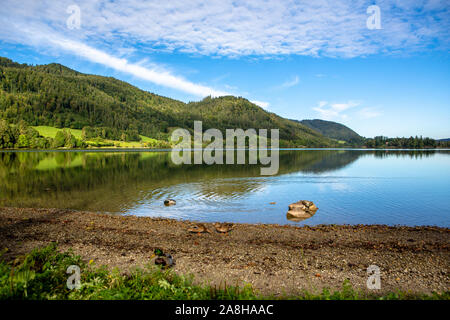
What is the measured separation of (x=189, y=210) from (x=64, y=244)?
11.5m

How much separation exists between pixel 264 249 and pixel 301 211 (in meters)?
10.5

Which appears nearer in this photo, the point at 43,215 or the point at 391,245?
the point at 391,245

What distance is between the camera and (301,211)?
2155cm

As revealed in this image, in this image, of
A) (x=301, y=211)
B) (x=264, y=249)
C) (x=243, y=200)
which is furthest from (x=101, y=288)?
(x=243, y=200)

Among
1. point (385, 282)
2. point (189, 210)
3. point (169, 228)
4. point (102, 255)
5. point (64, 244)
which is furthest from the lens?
point (189, 210)

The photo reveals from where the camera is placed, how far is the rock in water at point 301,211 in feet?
68.4

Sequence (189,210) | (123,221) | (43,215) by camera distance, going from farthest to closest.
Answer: (189,210) → (43,215) → (123,221)

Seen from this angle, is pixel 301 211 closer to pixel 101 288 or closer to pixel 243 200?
pixel 243 200

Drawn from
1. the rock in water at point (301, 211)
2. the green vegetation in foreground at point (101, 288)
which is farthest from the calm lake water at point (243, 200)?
the green vegetation in foreground at point (101, 288)

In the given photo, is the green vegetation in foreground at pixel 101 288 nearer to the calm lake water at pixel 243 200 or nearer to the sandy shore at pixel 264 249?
the sandy shore at pixel 264 249

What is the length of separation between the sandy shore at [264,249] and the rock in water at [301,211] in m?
3.96
